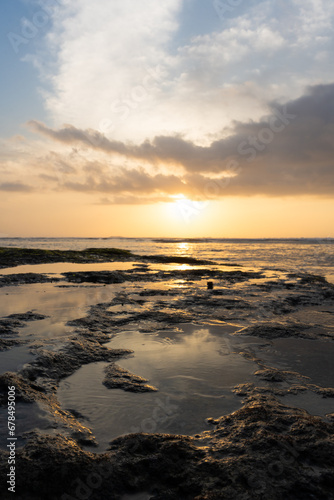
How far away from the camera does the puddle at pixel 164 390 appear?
477 cm

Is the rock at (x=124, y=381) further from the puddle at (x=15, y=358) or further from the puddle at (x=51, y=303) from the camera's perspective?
the puddle at (x=51, y=303)

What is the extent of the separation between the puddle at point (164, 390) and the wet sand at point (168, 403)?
1.1 inches

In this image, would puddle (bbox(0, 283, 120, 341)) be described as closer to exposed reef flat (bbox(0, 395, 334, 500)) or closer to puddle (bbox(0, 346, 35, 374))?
puddle (bbox(0, 346, 35, 374))

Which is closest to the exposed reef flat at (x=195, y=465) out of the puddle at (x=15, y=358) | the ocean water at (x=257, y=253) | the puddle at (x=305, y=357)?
the puddle at (x=305, y=357)

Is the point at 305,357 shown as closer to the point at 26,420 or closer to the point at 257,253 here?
the point at 26,420

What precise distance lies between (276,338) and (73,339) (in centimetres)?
604

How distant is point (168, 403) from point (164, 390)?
47 centimetres

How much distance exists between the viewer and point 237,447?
4164 millimetres

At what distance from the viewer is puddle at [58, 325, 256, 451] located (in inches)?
188

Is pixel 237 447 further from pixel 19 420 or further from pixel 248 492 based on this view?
pixel 19 420

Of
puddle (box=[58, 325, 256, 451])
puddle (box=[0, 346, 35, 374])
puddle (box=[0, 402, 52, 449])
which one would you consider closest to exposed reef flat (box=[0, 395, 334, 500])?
puddle (box=[0, 402, 52, 449])

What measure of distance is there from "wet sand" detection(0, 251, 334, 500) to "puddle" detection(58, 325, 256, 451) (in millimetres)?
28

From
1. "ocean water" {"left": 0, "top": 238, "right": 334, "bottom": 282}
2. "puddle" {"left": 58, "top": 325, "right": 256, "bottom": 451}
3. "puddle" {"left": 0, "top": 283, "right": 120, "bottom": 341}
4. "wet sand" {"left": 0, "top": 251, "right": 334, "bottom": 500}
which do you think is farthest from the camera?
"ocean water" {"left": 0, "top": 238, "right": 334, "bottom": 282}

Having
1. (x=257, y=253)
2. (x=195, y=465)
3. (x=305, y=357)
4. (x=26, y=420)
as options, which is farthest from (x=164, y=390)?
(x=257, y=253)
